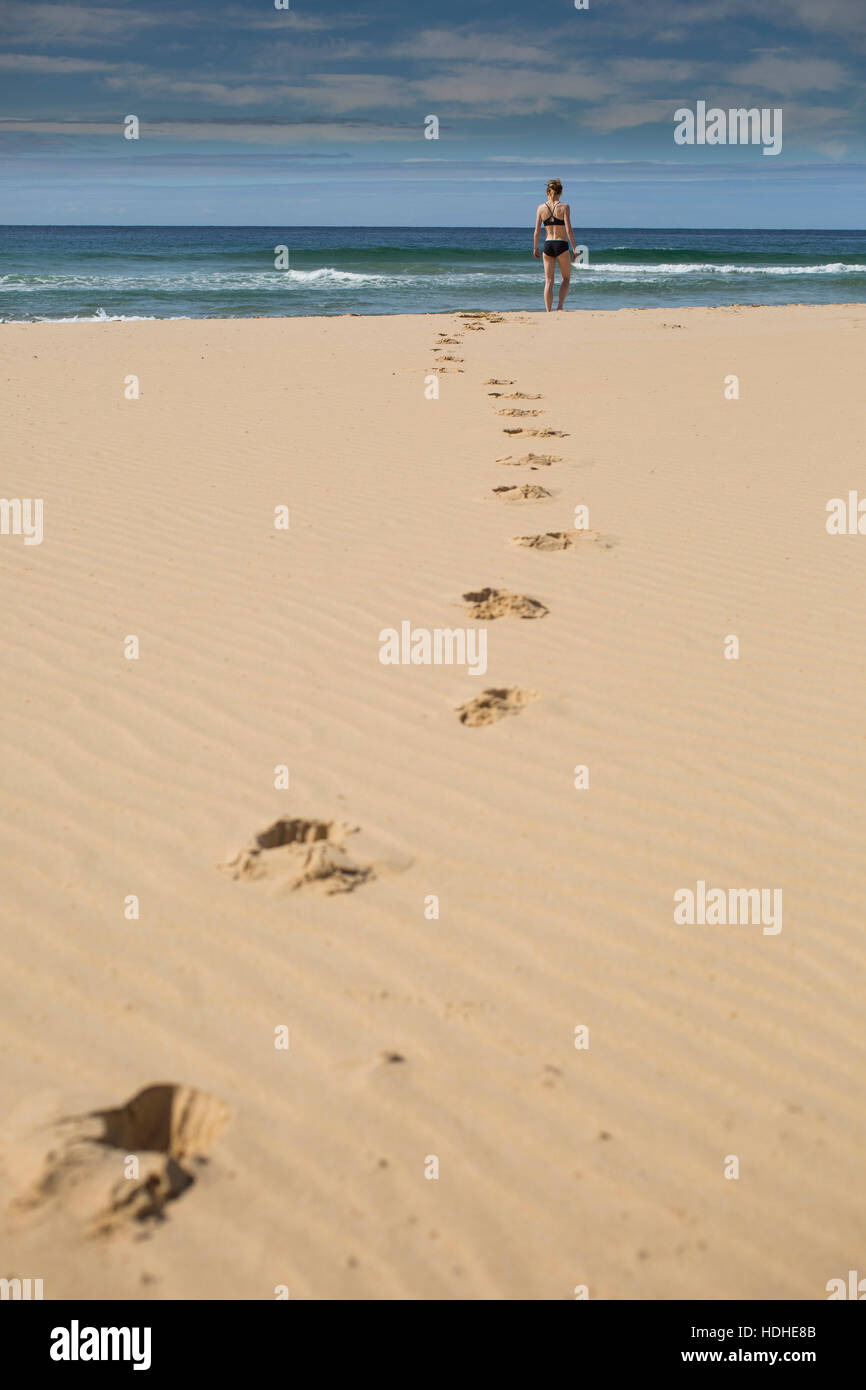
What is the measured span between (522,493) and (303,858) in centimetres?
407

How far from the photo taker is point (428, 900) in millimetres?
2854

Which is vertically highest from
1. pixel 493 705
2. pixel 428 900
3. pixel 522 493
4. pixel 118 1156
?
pixel 522 493

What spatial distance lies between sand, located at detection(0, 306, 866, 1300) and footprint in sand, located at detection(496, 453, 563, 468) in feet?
3.38

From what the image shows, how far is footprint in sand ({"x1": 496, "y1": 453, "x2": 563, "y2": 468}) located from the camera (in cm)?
735

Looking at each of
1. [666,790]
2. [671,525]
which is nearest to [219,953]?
[666,790]

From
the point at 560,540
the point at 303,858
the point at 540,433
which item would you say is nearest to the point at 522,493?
the point at 560,540

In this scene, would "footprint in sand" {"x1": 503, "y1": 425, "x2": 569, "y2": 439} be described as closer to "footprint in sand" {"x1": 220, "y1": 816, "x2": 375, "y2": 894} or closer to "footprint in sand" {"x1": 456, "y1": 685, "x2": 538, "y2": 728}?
"footprint in sand" {"x1": 456, "y1": 685, "x2": 538, "y2": 728}

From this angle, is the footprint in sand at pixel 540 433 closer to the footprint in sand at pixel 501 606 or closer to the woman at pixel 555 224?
the footprint in sand at pixel 501 606

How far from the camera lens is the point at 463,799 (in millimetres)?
3322

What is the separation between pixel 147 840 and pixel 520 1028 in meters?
1.29

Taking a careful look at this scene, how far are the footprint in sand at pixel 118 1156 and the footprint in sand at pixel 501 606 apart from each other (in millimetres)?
2837

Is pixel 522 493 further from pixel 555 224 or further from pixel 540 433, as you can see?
pixel 555 224

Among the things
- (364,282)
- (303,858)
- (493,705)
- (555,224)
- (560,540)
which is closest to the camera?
(303,858)

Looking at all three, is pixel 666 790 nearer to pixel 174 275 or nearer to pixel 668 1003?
pixel 668 1003
